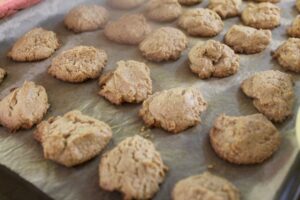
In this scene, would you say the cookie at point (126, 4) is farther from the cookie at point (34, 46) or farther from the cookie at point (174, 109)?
the cookie at point (174, 109)

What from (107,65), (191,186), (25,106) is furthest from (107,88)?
(191,186)

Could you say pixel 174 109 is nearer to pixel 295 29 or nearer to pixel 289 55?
pixel 289 55

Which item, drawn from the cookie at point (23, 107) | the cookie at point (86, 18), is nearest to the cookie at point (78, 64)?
the cookie at point (23, 107)

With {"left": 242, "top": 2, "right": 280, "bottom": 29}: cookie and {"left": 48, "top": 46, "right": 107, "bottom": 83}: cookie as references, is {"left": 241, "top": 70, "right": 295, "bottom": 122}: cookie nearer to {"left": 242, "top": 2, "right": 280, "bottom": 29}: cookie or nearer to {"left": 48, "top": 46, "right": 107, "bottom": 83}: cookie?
{"left": 242, "top": 2, "right": 280, "bottom": 29}: cookie

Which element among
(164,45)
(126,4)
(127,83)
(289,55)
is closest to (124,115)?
(127,83)

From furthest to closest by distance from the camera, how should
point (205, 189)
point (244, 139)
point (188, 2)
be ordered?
point (188, 2) → point (244, 139) → point (205, 189)
